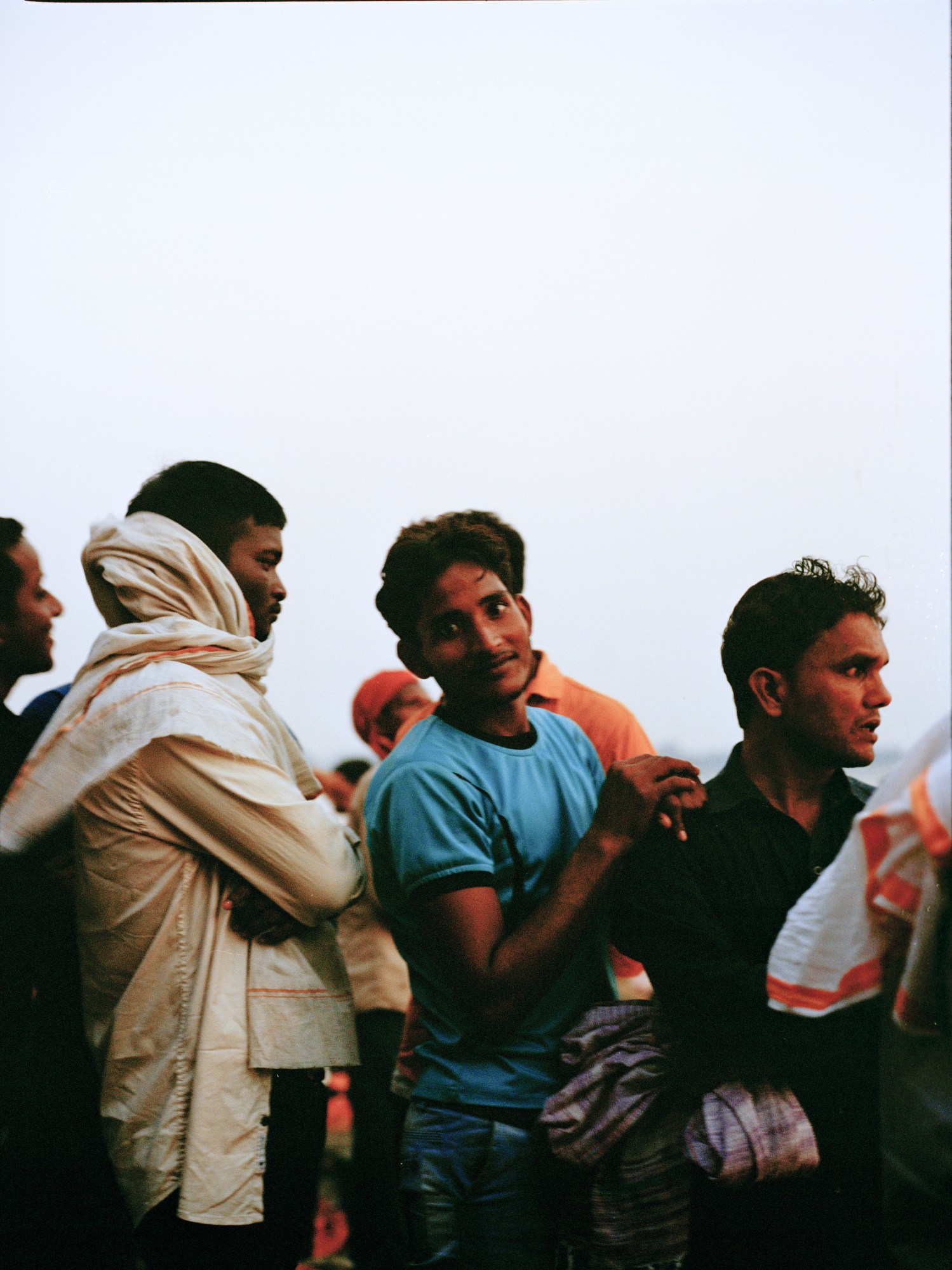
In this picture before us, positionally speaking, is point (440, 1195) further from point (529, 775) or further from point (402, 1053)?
point (529, 775)

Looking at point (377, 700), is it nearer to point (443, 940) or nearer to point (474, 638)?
point (474, 638)

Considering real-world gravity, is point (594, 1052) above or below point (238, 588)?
below

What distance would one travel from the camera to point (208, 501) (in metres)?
2.05

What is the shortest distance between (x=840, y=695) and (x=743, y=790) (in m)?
0.24

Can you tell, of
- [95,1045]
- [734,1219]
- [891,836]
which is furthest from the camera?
[95,1045]

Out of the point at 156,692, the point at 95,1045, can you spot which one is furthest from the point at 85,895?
the point at 156,692

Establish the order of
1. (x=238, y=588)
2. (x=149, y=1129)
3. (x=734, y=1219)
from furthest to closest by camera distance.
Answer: (x=238, y=588) < (x=149, y=1129) < (x=734, y=1219)

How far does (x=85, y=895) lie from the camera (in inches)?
70.3

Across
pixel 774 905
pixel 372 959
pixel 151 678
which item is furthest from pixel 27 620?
pixel 774 905

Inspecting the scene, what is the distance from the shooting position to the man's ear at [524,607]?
6.46 ft

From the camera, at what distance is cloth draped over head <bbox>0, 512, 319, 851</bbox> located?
1748 mm

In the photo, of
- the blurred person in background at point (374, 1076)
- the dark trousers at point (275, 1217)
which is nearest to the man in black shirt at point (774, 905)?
the dark trousers at point (275, 1217)

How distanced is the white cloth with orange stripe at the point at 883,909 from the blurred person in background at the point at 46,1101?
1.43 metres

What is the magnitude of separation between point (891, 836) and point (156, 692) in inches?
47.2
